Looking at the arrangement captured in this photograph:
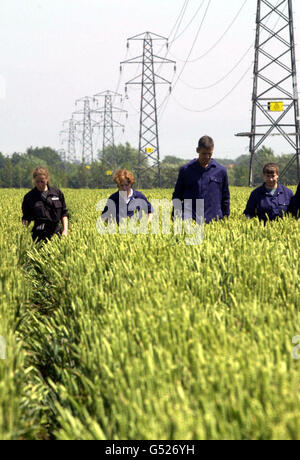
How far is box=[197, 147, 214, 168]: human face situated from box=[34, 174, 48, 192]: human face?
195 cm

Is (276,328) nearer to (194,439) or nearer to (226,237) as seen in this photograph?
(194,439)

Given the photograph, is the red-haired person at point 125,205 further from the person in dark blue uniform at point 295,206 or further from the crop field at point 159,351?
the crop field at point 159,351

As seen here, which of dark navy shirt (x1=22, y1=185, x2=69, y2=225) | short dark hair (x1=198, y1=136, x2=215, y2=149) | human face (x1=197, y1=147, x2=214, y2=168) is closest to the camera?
short dark hair (x1=198, y1=136, x2=215, y2=149)

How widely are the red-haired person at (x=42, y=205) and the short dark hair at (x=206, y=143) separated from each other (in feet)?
6.53

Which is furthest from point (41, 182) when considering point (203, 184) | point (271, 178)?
point (271, 178)

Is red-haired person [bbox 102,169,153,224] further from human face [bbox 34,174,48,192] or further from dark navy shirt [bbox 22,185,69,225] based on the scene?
human face [bbox 34,174,48,192]

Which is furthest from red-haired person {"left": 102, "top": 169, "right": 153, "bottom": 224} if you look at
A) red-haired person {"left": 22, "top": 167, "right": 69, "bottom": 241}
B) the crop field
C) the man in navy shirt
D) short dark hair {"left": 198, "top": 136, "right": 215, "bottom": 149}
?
the crop field

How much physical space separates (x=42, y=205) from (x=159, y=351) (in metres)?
4.94

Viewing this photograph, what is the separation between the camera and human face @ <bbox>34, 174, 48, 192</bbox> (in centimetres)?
665

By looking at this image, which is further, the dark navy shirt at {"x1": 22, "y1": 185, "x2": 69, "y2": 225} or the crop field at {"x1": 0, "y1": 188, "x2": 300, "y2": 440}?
the dark navy shirt at {"x1": 22, "y1": 185, "x2": 69, "y2": 225}

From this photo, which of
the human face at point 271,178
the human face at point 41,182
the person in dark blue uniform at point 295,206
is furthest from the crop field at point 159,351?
the human face at point 41,182
